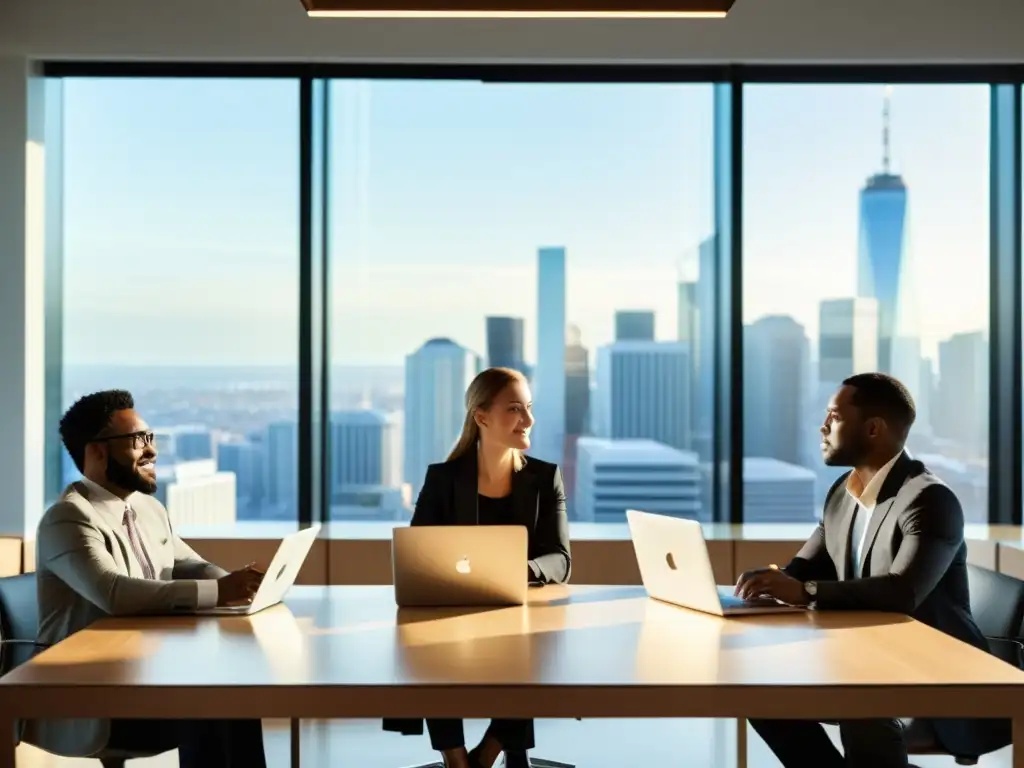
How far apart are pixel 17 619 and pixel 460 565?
4.50 feet

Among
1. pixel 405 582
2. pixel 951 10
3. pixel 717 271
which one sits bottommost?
pixel 405 582

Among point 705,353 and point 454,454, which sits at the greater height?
point 705,353

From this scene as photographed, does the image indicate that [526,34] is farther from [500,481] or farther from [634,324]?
[500,481]

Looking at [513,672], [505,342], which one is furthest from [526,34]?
[513,672]

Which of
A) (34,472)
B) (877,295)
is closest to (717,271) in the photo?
(877,295)

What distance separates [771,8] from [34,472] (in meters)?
3.78

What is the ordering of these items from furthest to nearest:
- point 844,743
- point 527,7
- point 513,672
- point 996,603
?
1. point 996,603
2. point 527,7
3. point 844,743
4. point 513,672

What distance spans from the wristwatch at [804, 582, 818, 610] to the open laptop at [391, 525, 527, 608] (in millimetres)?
731

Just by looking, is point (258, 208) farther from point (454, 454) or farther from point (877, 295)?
point (877, 295)

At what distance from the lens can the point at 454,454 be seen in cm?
387

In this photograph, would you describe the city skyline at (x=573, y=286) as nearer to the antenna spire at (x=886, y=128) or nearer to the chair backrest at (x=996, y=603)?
the antenna spire at (x=886, y=128)

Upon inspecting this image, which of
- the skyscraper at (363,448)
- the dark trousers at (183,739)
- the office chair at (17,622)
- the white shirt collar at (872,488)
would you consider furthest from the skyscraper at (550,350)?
the dark trousers at (183,739)

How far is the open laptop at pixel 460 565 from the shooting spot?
9.62 feet

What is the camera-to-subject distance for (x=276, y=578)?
293 centimetres
